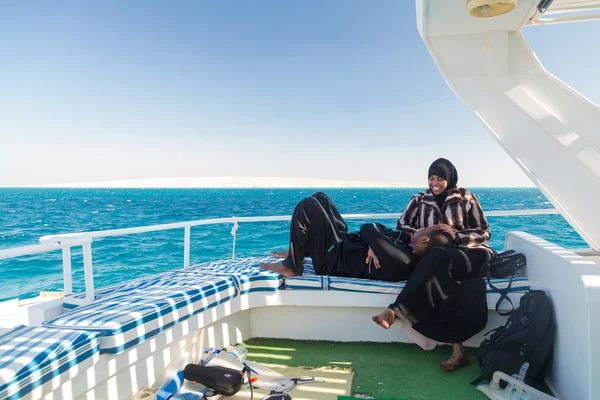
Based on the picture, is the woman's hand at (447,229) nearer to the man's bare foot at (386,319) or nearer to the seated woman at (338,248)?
the seated woman at (338,248)

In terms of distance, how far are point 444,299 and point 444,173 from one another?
887mm

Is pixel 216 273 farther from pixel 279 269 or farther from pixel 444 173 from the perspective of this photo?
pixel 444 173

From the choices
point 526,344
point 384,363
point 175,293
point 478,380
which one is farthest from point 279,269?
point 526,344

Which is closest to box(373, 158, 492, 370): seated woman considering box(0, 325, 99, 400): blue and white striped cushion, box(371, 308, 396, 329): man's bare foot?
box(371, 308, 396, 329): man's bare foot

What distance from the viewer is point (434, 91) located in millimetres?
23609

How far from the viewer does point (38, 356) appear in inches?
Answer: 48.4

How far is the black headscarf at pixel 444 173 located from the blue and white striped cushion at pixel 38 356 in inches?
86.6

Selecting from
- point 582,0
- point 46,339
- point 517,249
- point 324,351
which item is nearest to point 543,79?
point 582,0

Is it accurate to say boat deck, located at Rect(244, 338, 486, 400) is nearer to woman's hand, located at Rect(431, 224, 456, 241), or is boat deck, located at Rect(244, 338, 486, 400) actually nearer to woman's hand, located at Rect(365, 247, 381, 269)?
woman's hand, located at Rect(365, 247, 381, 269)

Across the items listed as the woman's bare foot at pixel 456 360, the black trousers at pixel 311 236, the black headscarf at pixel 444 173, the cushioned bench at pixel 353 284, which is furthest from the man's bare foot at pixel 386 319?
the black headscarf at pixel 444 173

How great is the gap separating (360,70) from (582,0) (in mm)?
30672

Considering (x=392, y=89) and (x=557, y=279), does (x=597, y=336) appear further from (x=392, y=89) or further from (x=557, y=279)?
(x=392, y=89)

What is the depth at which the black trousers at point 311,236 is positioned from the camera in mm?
2496

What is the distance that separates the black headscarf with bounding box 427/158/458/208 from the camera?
99.0 inches
